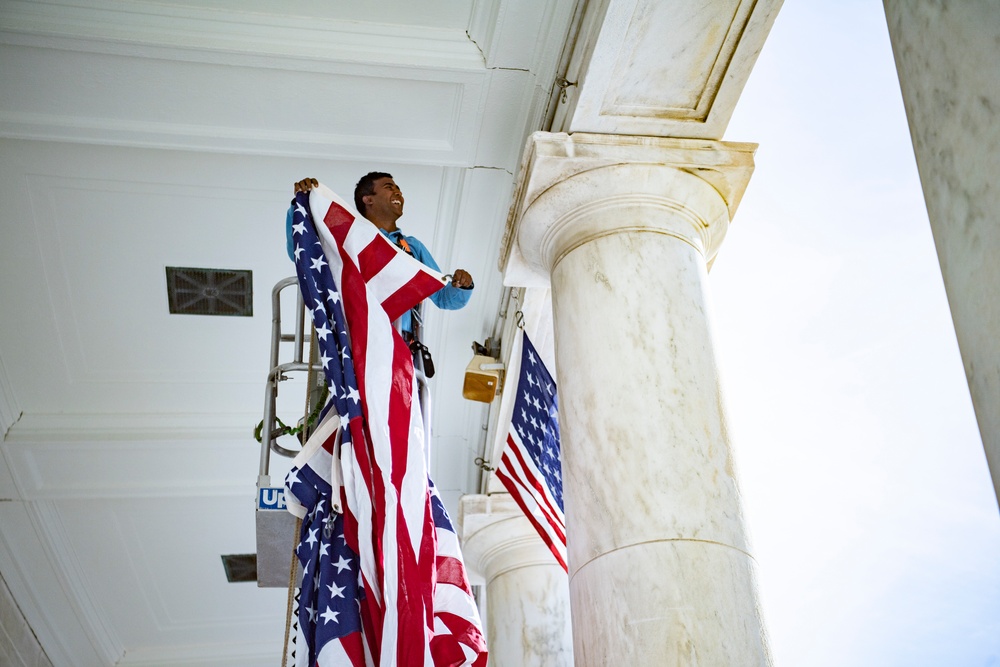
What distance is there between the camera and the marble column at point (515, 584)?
243 inches

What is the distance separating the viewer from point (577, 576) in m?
3.34

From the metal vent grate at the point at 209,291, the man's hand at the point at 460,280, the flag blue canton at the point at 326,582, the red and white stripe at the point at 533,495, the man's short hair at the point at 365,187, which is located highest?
the metal vent grate at the point at 209,291

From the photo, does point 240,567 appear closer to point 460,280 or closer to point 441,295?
point 441,295

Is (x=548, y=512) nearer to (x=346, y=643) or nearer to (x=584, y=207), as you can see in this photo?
(x=584, y=207)

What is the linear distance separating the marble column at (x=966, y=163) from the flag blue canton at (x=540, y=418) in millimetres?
3086

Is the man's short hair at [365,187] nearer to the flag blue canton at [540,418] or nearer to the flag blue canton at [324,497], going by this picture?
the flag blue canton at [324,497]

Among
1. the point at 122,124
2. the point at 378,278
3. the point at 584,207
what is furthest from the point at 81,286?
the point at 584,207

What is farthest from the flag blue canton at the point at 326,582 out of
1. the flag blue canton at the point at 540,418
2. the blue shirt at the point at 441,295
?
the flag blue canton at the point at 540,418

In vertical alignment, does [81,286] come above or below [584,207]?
above

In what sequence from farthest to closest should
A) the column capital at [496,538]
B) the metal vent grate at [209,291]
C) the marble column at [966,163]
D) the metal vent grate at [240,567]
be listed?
the metal vent grate at [240,567] → the column capital at [496,538] → the metal vent grate at [209,291] → the marble column at [966,163]

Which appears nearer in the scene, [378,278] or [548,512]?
[378,278]

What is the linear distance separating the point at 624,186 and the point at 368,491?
76.5 inches

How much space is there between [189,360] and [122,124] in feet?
7.24

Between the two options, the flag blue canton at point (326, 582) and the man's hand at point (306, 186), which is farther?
the man's hand at point (306, 186)
